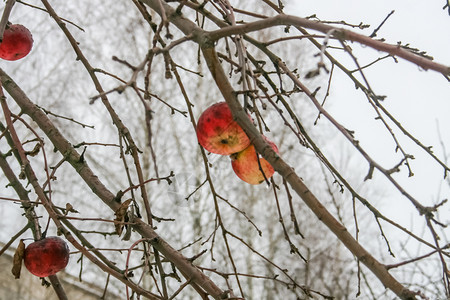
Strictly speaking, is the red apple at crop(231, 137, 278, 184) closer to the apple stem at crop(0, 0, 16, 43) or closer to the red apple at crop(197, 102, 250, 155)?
the red apple at crop(197, 102, 250, 155)

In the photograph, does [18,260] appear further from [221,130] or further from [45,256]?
[221,130]

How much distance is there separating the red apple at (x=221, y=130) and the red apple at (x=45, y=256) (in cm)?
46

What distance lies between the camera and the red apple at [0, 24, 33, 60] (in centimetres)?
151

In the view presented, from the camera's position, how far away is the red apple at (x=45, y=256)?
119 centimetres

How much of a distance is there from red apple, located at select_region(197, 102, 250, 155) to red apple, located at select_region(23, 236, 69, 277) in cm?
46

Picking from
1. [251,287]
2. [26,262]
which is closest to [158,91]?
[251,287]

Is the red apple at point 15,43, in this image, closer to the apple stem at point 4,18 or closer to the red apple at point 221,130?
the apple stem at point 4,18

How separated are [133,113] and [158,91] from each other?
446 millimetres

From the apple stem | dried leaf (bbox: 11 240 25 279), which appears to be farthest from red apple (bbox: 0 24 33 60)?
dried leaf (bbox: 11 240 25 279)

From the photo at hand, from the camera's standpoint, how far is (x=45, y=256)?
120cm

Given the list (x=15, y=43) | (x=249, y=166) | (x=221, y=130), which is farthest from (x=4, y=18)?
(x=249, y=166)

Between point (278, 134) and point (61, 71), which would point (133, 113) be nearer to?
point (61, 71)

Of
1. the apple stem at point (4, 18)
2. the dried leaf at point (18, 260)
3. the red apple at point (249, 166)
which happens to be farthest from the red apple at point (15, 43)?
the red apple at point (249, 166)

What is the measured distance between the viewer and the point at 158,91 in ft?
21.5
